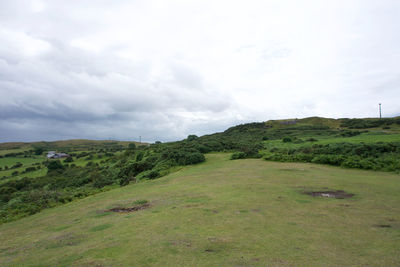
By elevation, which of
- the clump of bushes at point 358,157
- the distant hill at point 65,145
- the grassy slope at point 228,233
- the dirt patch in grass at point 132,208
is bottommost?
the dirt patch in grass at point 132,208

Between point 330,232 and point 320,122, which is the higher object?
point 320,122

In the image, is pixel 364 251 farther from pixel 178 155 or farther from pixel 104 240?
pixel 178 155

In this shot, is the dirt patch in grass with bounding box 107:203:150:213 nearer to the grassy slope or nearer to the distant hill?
the grassy slope

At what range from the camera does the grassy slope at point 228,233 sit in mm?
5562

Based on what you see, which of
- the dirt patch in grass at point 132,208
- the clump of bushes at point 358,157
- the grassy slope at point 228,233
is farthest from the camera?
the clump of bushes at point 358,157

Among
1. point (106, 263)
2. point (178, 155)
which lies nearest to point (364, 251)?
point (106, 263)

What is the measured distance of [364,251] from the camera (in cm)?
562

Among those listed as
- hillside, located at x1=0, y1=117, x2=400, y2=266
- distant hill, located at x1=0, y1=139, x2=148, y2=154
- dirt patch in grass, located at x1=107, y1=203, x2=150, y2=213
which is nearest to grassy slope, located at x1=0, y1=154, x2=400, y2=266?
hillside, located at x1=0, y1=117, x2=400, y2=266

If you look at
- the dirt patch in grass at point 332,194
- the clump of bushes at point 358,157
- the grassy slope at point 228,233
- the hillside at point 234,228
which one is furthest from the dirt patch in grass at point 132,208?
the clump of bushes at point 358,157

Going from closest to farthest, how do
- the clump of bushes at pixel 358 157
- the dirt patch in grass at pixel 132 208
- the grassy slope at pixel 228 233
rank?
1. the grassy slope at pixel 228 233
2. the dirt patch in grass at pixel 132 208
3. the clump of bushes at pixel 358 157

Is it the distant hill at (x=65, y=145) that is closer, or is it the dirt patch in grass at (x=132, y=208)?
the dirt patch in grass at (x=132, y=208)

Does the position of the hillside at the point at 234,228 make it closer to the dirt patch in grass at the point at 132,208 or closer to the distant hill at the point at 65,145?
the dirt patch in grass at the point at 132,208

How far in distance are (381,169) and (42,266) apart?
2231 cm

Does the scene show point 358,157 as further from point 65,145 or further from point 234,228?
point 65,145
